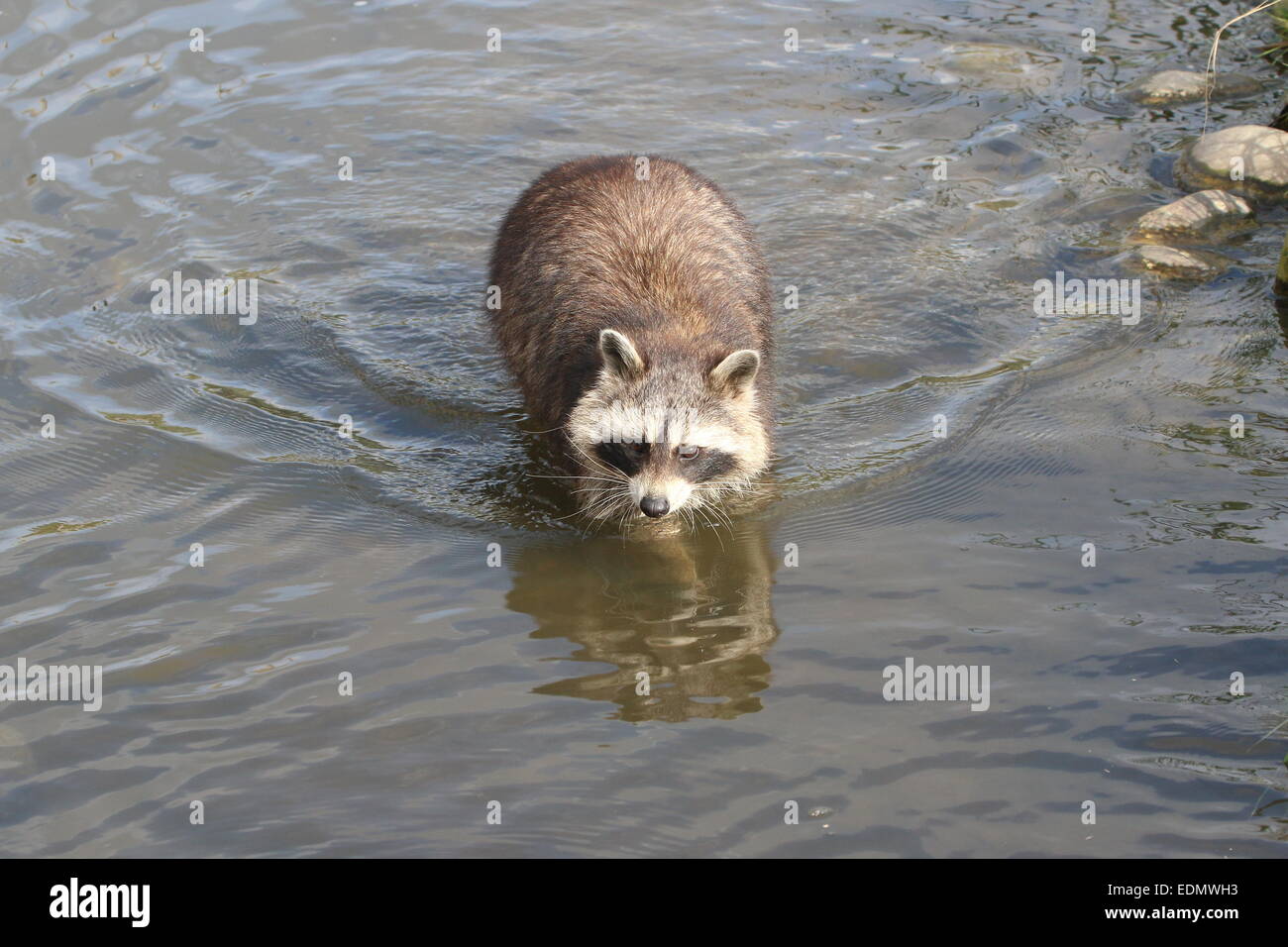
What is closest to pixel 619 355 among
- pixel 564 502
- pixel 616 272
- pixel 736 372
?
pixel 736 372

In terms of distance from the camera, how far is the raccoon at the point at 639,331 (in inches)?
248

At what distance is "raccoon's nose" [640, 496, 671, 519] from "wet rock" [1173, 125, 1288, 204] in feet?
18.6

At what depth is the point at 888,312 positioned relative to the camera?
8602 mm

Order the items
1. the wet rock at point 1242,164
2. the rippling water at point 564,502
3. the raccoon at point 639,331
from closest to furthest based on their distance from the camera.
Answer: the rippling water at point 564,502
the raccoon at point 639,331
the wet rock at point 1242,164

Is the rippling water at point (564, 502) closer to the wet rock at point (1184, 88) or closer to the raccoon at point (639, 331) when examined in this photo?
the wet rock at point (1184, 88)

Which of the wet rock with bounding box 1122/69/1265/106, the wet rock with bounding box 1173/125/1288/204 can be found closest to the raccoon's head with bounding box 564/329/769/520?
the wet rock with bounding box 1173/125/1288/204

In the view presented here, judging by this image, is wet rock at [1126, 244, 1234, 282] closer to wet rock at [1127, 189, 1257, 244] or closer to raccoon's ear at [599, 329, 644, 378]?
wet rock at [1127, 189, 1257, 244]

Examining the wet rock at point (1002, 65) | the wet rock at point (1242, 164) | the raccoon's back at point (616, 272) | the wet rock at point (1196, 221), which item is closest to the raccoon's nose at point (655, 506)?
the raccoon's back at point (616, 272)

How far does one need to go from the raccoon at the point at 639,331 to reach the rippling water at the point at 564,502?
422 millimetres

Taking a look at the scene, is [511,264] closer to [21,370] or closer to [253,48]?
[21,370]

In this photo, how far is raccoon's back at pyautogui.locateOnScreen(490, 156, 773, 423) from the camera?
676cm

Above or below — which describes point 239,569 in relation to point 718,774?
above
